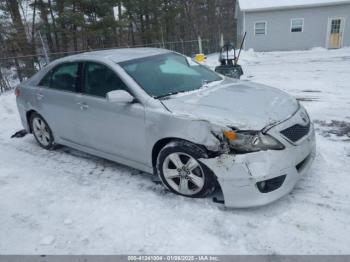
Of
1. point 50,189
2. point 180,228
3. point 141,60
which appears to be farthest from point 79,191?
point 141,60

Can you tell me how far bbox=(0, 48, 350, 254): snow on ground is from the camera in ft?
9.23

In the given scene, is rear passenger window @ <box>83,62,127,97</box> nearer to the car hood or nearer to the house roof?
the car hood

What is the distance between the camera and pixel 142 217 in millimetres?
3252

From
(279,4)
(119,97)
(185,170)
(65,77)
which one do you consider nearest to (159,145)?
(185,170)

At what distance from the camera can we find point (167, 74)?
13.5ft

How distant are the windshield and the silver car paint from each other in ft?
0.43

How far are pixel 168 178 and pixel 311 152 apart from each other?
1.59 metres

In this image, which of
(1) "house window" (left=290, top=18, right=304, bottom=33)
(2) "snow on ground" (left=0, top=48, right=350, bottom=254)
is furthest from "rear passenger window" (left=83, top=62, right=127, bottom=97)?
(1) "house window" (left=290, top=18, right=304, bottom=33)

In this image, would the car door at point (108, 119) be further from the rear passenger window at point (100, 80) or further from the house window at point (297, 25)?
the house window at point (297, 25)

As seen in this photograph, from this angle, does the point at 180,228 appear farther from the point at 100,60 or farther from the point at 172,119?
the point at 100,60

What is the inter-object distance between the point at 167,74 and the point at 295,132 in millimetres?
1761

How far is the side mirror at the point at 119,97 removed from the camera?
3541 millimetres

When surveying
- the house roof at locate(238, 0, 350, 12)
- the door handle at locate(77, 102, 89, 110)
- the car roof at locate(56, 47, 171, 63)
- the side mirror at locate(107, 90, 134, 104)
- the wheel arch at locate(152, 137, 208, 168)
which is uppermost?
the house roof at locate(238, 0, 350, 12)

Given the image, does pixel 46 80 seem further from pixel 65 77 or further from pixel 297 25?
pixel 297 25
